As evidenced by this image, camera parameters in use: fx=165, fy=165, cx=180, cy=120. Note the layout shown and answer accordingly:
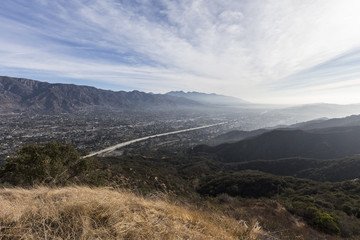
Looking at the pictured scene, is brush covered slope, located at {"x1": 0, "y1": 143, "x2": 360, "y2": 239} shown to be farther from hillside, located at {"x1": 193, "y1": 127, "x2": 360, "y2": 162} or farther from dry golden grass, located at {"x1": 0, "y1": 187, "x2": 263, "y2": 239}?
hillside, located at {"x1": 193, "y1": 127, "x2": 360, "y2": 162}

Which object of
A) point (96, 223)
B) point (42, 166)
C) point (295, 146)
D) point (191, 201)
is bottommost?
point (295, 146)

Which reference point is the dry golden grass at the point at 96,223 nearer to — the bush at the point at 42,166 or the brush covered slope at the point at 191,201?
the brush covered slope at the point at 191,201

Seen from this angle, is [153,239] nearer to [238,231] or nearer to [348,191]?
[238,231]

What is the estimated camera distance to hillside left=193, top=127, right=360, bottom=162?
167 ft

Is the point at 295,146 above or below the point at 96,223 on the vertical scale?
below

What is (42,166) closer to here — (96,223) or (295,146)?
(96,223)

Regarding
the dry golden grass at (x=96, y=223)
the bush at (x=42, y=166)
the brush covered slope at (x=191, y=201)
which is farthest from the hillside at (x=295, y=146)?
the dry golden grass at (x=96, y=223)

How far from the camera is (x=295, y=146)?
194 feet

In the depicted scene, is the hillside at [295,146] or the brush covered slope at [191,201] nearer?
the brush covered slope at [191,201]

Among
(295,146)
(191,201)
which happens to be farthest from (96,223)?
Answer: (295,146)

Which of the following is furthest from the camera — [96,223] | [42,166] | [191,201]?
[42,166]

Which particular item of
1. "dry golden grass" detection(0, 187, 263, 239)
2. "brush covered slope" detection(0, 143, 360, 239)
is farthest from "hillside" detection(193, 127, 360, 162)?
"dry golden grass" detection(0, 187, 263, 239)

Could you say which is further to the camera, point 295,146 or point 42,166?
point 295,146

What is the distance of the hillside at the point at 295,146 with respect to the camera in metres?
50.9
